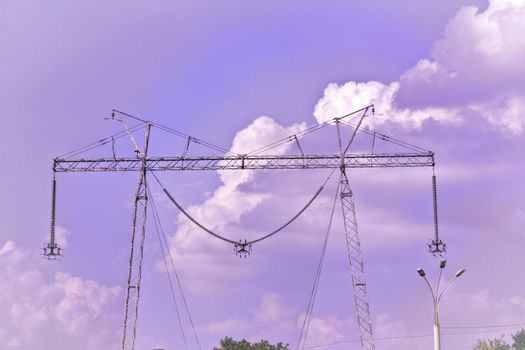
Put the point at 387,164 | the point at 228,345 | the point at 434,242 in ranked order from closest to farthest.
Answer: the point at 434,242, the point at 387,164, the point at 228,345

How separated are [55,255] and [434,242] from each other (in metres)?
37.7

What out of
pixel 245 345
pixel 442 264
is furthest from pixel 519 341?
pixel 442 264

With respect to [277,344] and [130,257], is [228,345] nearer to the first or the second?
[277,344]

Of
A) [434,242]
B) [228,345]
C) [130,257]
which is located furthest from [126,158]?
[228,345]

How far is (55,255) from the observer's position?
90.7m

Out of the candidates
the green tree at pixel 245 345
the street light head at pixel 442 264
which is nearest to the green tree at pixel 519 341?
the green tree at pixel 245 345

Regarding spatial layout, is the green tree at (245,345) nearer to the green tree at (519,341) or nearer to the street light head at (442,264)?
the green tree at (519,341)

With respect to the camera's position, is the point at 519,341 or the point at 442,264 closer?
the point at 442,264

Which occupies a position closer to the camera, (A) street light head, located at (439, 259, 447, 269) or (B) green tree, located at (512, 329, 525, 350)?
(A) street light head, located at (439, 259, 447, 269)

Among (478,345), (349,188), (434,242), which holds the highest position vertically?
(349,188)

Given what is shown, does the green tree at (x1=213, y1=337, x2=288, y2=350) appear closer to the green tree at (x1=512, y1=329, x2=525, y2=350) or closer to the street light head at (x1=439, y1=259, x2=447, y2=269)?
the green tree at (x1=512, y1=329, x2=525, y2=350)

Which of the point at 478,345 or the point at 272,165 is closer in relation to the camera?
the point at 272,165

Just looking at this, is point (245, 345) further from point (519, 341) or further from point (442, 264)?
point (442, 264)

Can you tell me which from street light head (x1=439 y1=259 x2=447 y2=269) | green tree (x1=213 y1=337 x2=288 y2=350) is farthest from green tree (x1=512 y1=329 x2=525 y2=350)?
street light head (x1=439 y1=259 x2=447 y2=269)
